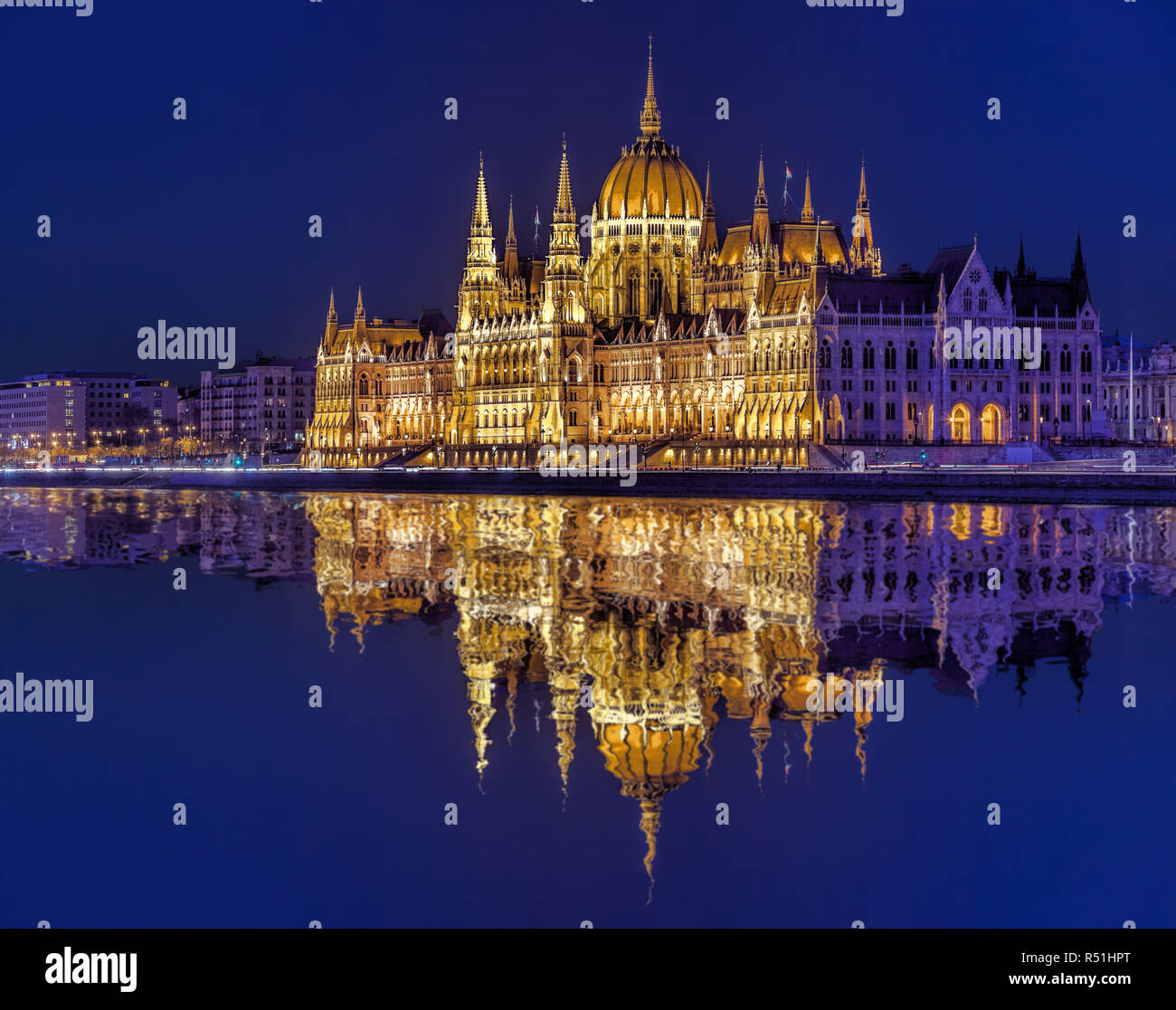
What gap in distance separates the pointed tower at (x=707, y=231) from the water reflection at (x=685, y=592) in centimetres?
7583

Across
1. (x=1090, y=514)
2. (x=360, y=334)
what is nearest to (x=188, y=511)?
(x=1090, y=514)

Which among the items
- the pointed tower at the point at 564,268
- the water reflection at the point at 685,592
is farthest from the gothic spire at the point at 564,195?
the water reflection at the point at 685,592

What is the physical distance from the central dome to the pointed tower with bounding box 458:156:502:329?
15.0 metres

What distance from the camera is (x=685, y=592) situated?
39.6 metres

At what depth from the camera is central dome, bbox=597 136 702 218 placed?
153m

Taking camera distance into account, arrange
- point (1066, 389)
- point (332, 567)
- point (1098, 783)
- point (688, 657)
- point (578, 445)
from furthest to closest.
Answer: point (578, 445) < point (1066, 389) < point (332, 567) < point (688, 657) < point (1098, 783)

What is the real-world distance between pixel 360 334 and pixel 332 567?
131778mm

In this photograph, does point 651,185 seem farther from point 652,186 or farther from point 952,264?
point 952,264

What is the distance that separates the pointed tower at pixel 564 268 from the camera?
14600cm

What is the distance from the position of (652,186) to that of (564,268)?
13.4 meters
